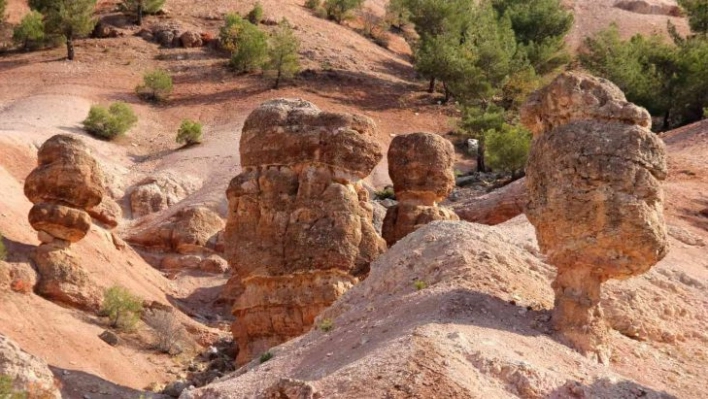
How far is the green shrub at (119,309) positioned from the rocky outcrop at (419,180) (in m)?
5.35

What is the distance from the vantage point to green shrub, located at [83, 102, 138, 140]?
44812 millimetres

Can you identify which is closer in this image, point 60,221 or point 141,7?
point 60,221

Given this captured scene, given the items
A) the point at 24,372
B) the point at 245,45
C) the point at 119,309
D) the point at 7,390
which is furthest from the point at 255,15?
the point at 7,390

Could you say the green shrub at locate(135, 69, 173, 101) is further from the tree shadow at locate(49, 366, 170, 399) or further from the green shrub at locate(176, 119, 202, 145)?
the tree shadow at locate(49, 366, 170, 399)

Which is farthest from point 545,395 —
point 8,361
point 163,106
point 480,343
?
point 163,106

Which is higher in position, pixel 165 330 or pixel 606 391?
pixel 606 391

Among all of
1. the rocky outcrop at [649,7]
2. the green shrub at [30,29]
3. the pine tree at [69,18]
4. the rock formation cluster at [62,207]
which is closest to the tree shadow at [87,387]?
the rock formation cluster at [62,207]

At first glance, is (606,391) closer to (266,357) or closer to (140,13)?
(266,357)

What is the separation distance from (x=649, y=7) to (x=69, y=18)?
38350 millimetres

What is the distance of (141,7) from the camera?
57.8m

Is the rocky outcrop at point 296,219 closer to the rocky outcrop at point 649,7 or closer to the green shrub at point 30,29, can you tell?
the green shrub at point 30,29

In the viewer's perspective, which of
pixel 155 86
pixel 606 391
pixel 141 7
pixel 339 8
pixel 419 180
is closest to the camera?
pixel 606 391

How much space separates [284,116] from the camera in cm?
2388

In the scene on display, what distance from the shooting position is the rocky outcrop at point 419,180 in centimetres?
2564
